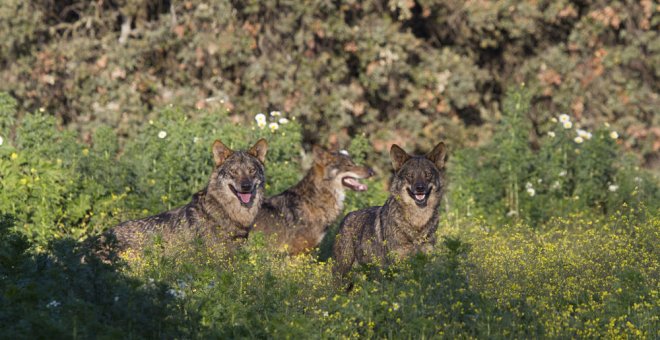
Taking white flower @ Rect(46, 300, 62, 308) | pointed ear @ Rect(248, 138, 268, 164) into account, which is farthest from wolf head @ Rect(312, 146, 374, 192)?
white flower @ Rect(46, 300, 62, 308)

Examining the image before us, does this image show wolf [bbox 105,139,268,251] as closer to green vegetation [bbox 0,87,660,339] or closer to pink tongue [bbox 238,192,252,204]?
pink tongue [bbox 238,192,252,204]

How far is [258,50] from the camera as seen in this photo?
55.8 ft

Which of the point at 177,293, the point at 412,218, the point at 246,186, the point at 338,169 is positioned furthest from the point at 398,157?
the point at 338,169

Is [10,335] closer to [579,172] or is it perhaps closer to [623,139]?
[579,172]

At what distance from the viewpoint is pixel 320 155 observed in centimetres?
1216

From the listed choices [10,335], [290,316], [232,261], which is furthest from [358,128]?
[10,335]

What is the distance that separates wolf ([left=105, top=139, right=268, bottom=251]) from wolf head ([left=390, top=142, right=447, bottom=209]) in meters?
1.74

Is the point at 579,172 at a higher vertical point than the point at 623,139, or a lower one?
higher

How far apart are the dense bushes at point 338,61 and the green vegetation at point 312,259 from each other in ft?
8.71

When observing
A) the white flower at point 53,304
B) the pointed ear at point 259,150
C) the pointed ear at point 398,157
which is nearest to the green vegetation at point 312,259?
the white flower at point 53,304

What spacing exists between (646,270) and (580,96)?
31.5 feet

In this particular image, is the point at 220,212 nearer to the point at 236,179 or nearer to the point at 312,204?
the point at 236,179

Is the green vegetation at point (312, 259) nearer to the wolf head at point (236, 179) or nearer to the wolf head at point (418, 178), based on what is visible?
the wolf head at point (418, 178)

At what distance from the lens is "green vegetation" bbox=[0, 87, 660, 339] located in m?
7.14
